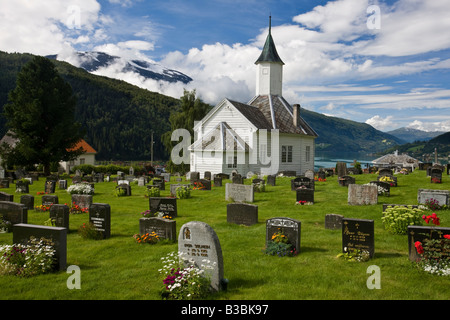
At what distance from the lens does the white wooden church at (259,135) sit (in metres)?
32.6

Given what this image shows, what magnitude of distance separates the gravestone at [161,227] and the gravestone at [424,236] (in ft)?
21.2

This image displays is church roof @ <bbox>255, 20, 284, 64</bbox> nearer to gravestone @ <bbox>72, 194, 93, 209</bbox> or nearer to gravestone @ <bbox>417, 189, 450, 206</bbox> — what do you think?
gravestone @ <bbox>417, 189, 450, 206</bbox>

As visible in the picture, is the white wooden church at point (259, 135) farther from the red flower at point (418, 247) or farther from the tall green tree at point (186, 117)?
the red flower at point (418, 247)

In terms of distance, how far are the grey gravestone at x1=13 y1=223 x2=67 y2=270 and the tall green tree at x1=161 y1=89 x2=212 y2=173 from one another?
39302 mm

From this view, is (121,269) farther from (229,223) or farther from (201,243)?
(229,223)

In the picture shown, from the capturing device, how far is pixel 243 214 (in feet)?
42.8

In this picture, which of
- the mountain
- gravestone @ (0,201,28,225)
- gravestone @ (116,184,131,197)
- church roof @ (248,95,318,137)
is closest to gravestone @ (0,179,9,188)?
gravestone @ (116,184,131,197)

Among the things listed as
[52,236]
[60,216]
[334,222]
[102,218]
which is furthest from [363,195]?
[52,236]

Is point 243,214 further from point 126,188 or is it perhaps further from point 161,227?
point 126,188

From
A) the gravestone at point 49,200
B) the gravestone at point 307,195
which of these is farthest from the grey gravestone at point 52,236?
the gravestone at point 307,195

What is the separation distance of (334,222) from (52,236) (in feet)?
28.3

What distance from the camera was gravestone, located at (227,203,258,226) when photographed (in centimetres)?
1289
